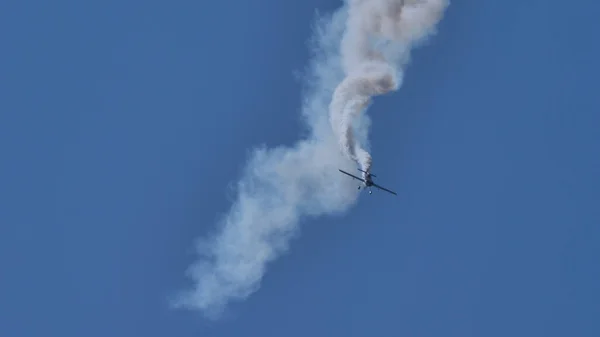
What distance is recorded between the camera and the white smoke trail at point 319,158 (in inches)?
2958

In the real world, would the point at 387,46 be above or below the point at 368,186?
above

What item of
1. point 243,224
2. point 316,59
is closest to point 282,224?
point 243,224

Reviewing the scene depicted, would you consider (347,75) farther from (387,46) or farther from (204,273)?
(204,273)

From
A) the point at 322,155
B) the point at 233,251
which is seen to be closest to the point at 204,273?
the point at 233,251

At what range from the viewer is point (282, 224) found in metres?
79.4

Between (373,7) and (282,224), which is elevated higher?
(373,7)

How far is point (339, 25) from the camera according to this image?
7575 centimetres

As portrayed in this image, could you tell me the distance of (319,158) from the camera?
77188 mm

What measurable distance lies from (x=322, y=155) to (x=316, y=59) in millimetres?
5410

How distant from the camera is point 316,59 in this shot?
252 ft

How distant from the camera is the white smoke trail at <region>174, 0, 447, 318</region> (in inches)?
2958

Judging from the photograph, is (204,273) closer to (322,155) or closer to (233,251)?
(233,251)

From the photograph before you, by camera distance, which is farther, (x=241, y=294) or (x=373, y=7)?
(x=241, y=294)

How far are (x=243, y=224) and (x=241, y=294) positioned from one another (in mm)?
4575
